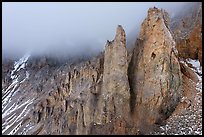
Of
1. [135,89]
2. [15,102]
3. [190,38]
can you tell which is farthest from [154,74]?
[15,102]

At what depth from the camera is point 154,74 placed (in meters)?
39.0

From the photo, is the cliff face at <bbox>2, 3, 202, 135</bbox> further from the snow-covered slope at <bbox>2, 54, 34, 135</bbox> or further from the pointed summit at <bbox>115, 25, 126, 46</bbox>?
the snow-covered slope at <bbox>2, 54, 34, 135</bbox>

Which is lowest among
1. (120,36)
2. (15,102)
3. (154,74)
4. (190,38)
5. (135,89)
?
(135,89)

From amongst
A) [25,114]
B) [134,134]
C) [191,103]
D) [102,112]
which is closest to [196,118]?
[191,103]

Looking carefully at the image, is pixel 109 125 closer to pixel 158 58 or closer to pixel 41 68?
pixel 158 58

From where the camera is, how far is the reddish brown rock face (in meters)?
38.1

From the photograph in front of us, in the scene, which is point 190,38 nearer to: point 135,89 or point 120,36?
point 120,36

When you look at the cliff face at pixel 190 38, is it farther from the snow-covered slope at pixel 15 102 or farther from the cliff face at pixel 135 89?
the snow-covered slope at pixel 15 102

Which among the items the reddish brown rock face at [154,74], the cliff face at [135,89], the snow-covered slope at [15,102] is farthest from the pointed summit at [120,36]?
the snow-covered slope at [15,102]

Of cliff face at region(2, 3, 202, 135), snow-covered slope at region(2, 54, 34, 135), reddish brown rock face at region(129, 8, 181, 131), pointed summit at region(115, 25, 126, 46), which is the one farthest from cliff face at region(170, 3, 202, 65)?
snow-covered slope at region(2, 54, 34, 135)

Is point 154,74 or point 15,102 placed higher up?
point 15,102

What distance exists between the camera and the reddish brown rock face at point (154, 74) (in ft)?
125

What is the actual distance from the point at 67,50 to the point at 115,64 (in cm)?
10056

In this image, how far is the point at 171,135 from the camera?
34250mm
